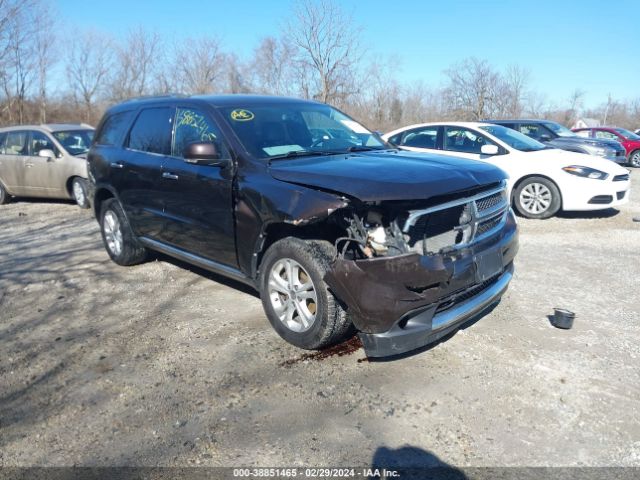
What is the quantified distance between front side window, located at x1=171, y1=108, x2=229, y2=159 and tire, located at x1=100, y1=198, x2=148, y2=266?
1459 millimetres

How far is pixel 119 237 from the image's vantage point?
589 centimetres

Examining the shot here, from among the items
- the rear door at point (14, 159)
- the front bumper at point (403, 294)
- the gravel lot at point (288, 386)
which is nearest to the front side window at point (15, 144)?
the rear door at point (14, 159)

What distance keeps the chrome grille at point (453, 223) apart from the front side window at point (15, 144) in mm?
10144

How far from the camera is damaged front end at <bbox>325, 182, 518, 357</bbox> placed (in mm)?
3037

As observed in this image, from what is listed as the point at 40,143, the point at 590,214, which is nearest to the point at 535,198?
the point at 590,214

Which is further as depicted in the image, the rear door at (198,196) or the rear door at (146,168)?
the rear door at (146,168)

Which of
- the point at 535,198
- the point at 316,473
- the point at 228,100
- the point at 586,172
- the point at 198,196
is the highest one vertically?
the point at 228,100

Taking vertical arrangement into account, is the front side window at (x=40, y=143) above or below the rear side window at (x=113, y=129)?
below

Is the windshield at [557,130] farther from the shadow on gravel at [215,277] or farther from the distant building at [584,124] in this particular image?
the distant building at [584,124]

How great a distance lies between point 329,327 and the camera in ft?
11.3

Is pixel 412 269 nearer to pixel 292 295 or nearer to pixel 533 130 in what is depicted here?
pixel 292 295

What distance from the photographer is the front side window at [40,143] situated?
10280mm

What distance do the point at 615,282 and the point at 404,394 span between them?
3.27 meters

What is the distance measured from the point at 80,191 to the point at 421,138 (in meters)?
6.70
